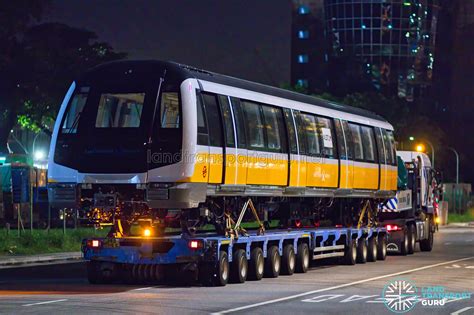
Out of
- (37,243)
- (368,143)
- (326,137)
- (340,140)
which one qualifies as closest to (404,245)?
(368,143)

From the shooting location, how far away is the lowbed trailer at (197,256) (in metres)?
24.0

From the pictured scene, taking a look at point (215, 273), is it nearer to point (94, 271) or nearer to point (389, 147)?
point (94, 271)

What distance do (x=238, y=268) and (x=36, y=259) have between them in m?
11.9

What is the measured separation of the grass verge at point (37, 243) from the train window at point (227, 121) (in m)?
14.3

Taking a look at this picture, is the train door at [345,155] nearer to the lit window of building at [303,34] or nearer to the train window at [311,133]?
the train window at [311,133]

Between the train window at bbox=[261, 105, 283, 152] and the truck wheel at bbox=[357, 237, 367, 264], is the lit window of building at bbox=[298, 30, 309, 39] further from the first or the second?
the train window at bbox=[261, 105, 283, 152]

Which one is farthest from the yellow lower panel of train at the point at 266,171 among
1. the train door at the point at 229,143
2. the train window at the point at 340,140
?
the train window at the point at 340,140

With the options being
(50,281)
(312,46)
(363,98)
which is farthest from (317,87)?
(50,281)

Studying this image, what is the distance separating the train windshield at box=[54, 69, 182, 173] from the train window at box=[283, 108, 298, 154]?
5486 millimetres

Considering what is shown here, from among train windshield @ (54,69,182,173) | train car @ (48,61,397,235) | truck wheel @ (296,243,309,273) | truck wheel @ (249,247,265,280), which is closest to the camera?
train car @ (48,61,397,235)

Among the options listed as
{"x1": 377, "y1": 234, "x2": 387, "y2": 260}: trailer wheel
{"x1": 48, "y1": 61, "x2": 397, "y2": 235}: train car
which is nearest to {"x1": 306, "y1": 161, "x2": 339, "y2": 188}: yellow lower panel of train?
{"x1": 48, "y1": 61, "x2": 397, "y2": 235}: train car

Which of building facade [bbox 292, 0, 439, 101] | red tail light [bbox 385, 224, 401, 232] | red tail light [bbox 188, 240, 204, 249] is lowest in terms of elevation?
red tail light [bbox 188, 240, 204, 249]

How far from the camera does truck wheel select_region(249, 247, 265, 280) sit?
2633cm

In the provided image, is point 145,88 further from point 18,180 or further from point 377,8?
point 377,8
